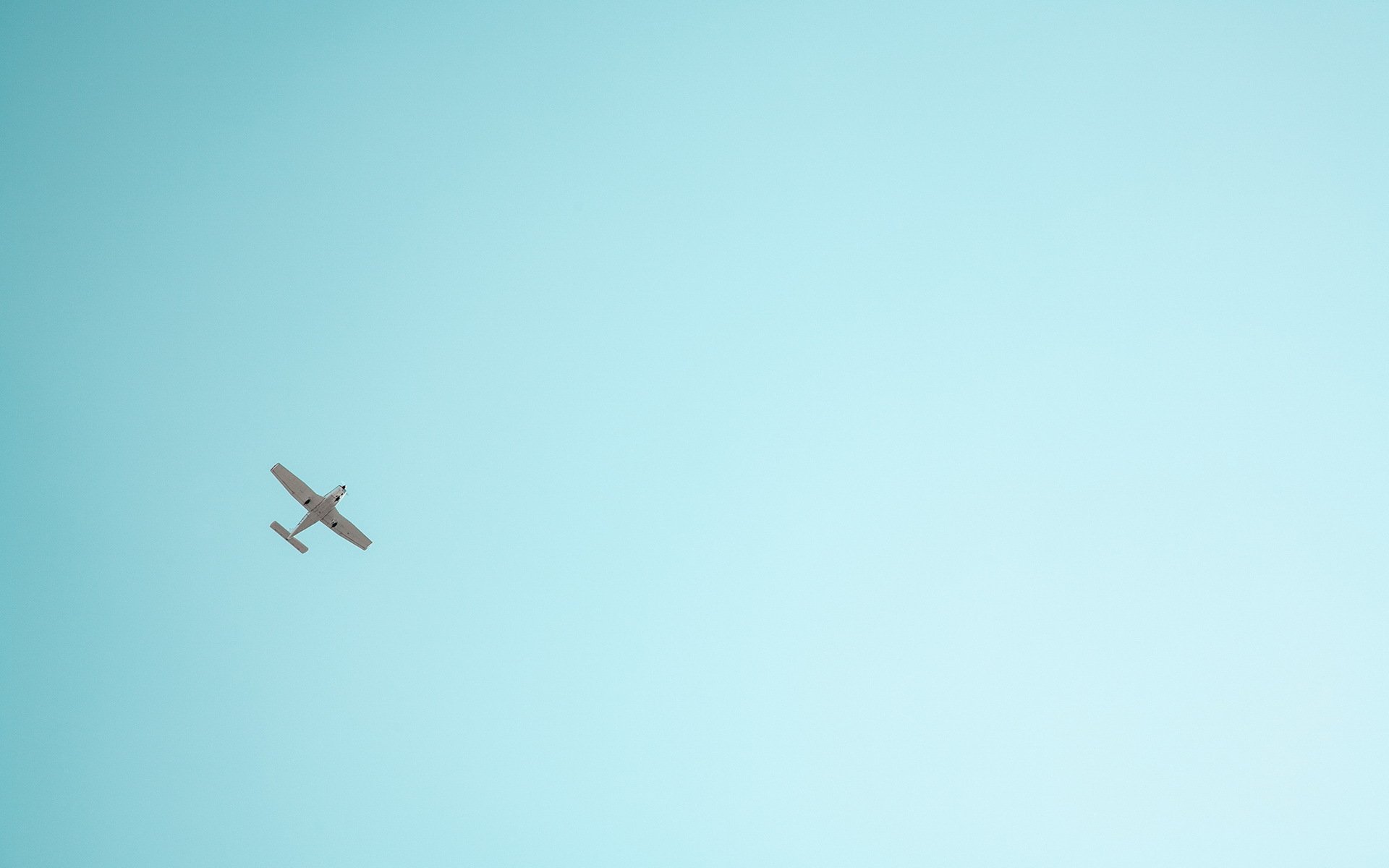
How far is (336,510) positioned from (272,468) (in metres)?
4.65

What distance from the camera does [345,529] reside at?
221ft

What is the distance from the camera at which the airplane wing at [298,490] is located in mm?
63250

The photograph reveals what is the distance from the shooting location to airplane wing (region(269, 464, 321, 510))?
63.2 m

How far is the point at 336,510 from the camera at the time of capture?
216 feet

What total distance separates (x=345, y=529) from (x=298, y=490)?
464cm

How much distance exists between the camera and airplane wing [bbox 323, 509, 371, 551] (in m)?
65.6

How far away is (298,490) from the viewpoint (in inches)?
2512

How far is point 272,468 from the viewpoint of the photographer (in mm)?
62750

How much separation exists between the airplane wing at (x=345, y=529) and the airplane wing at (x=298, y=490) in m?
1.09

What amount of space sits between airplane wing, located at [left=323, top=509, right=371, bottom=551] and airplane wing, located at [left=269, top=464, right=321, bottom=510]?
109 cm

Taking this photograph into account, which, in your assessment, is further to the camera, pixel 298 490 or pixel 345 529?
pixel 345 529

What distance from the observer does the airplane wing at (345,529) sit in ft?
215
